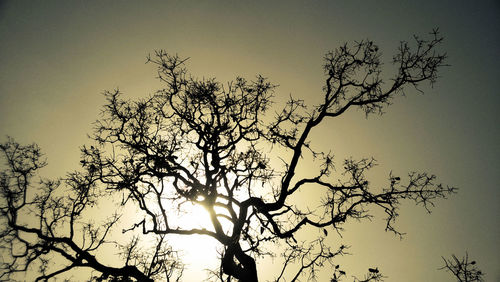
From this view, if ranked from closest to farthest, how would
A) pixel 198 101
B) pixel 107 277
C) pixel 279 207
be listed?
pixel 107 277 < pixel 279 207 < pixel 198 101

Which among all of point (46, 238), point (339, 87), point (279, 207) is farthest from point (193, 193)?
point (339, 87)

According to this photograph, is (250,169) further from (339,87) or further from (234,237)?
(339,87)

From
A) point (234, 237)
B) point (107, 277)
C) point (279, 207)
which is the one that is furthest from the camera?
point (279, 207)

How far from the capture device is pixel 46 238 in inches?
339

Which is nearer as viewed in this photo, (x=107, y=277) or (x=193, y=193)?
(x=107, y=277)

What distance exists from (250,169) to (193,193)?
229 cm

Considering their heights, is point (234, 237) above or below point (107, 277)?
above

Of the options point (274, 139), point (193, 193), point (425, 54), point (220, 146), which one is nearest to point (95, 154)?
point (193, 193)

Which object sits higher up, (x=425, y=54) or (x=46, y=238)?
(x=425, y=54)

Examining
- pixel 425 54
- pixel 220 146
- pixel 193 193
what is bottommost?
pixel 193 193

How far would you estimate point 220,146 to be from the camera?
33.3 feet

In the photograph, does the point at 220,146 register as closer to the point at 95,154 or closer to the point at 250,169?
the point at 250,169

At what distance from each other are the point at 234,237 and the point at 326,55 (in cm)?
755

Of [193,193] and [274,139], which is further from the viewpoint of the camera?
[274,139]
